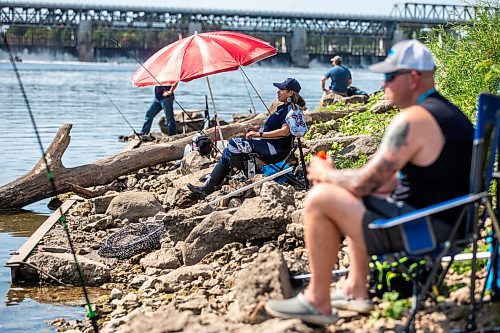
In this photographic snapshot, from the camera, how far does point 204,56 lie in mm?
11648

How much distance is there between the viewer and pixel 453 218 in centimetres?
498

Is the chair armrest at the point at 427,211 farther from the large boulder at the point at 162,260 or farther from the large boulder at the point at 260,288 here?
the large boulder at the point at 162,260

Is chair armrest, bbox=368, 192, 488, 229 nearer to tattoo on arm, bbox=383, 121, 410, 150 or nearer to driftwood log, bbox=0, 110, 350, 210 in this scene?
tattoo on arm, bbox=383, 121, 410, 150

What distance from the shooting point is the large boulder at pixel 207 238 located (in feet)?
27.8

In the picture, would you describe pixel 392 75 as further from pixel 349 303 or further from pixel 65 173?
pixel 65 173

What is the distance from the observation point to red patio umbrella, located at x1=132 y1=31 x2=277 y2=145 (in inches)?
452

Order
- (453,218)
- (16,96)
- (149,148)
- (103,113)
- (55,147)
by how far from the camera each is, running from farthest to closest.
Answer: (16,96) → (103,113) → (149,148) → (55,147) → (453,218)

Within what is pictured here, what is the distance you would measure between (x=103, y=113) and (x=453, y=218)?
95.4 ft

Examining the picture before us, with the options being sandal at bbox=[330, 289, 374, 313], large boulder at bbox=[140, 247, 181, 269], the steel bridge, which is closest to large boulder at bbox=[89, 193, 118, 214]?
large boulder at bbox=[140, 247, 181, 269]

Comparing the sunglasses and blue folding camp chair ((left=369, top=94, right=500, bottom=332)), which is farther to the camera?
the sunglasses

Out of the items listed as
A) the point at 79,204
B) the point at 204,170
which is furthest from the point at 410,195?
the point at 79,204

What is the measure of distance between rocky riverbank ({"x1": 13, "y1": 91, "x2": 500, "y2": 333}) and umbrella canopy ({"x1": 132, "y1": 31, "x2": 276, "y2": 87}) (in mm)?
1262

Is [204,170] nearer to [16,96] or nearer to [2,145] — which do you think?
[2,145]

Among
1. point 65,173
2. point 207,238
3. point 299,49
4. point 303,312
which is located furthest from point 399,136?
point 299,49
